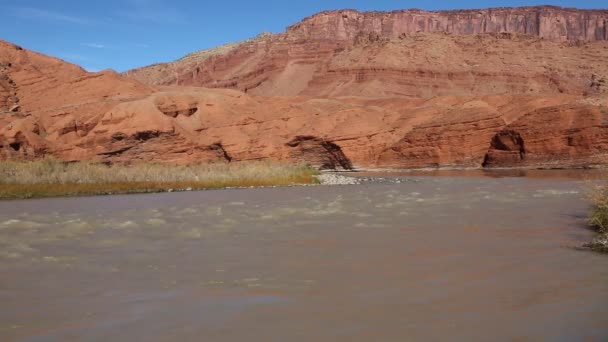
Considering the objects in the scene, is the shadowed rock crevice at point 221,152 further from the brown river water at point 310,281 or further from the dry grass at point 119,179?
the brown river water at point 310,281

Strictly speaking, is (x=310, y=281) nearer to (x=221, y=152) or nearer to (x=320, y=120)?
(x=221, y=152)

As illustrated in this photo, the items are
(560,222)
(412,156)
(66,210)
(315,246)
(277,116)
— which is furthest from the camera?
(277,116)

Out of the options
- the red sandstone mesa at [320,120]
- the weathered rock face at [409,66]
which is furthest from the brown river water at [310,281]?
the weathered rock face at [409,66]

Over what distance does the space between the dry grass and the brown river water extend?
12.9 m

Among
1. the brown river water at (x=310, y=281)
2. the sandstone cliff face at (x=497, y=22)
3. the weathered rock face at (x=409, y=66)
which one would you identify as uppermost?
the sandstone cliff face at (x=497, y=22)

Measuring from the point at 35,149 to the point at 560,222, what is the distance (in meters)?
38.1

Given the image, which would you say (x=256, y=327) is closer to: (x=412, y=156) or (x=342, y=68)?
(x=412, y=156)

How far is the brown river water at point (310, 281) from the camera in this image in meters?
4.01

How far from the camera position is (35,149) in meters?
39.8

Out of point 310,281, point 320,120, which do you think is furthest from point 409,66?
point 310,281

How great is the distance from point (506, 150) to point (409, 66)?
46282mm

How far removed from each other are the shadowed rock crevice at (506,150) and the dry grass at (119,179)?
19442 millimetres

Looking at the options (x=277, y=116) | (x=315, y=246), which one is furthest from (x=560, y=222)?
(x=277, y=116)

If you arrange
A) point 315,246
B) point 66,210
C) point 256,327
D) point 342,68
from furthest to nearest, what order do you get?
point 342,68 < point 66,210 < point 315,246 < point 256,327
